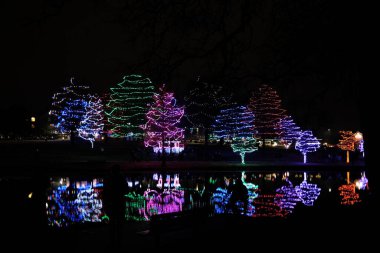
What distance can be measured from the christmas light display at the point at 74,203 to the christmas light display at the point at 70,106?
42949mm

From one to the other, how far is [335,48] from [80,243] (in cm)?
672

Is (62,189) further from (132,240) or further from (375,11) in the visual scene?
(375,11)

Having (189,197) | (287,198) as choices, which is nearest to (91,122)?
(189,197)

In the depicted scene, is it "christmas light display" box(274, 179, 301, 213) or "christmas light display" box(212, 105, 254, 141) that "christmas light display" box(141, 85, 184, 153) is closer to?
"christmas light display" box(212, 105, 254, 141)

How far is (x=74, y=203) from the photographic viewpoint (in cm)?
1822

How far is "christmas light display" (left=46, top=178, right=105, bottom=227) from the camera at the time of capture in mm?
14534

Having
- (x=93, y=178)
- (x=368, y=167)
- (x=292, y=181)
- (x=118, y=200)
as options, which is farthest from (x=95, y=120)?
(x=368, y=167)

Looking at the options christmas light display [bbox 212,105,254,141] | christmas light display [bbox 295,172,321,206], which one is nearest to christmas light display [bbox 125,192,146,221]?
christmas light display [bbox 295,172,321,206]

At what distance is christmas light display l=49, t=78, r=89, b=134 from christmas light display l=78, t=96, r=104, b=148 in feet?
5.24

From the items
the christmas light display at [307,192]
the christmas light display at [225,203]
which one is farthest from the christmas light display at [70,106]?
the christmas light display at [225,203]

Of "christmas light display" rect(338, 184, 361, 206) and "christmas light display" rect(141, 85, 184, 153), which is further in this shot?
"christmas light display" rect(141, 85, 184, 153)

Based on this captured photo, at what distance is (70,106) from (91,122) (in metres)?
5.28

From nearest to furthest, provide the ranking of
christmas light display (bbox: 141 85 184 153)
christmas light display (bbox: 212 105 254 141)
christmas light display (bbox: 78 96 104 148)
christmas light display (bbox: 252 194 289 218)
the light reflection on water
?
1. the light reflection on water
2. christmas light display (bbox: 252 194 289 218)
3. christmas light display (bbox: 141 85 184 153)
4. christmas light display (bbox: 212 105 254 141)
5. christmas light display (bbox: 78 96 104 148)

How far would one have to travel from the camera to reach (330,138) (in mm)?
107562
